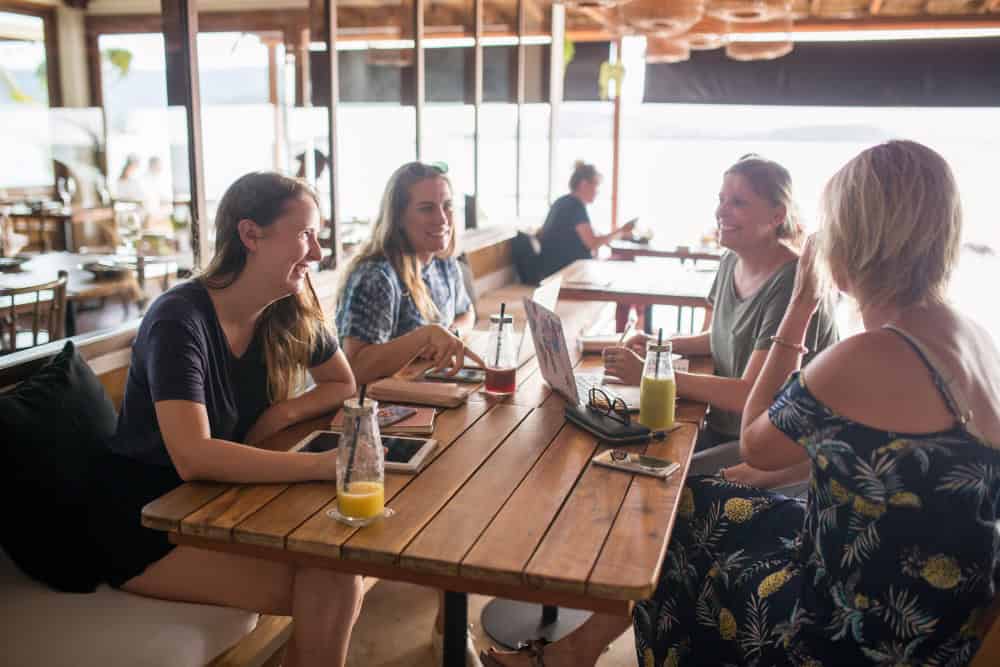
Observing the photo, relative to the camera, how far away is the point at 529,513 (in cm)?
143

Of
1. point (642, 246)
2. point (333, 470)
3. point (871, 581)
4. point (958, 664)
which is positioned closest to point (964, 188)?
point (871, 581)

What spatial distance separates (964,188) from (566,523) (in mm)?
953

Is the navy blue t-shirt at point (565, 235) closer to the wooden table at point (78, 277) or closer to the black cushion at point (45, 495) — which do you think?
the wooden table at point (78, 277)

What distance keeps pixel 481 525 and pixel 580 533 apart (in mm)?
162

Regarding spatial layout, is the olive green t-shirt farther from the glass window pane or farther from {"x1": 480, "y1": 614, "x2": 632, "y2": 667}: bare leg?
the glass window pane

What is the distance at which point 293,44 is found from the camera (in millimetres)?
3963

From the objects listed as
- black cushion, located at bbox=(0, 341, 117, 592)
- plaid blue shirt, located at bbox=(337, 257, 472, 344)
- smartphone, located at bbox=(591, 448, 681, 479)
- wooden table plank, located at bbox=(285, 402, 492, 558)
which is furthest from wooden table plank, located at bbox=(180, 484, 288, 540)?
plaid blue shirt, located at bbox=(337, 257, 472, 344)

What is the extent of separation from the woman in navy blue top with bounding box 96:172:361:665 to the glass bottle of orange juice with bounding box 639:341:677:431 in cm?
70

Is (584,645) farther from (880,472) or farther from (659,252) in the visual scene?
(659,252)

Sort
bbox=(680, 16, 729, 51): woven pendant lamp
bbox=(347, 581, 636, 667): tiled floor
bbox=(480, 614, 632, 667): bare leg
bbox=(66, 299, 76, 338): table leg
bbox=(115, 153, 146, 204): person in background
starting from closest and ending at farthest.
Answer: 1. bbox=(480, 614, 632, 667): bare leg
2. bbox=(347, 581, 636, 667): tiled floor
3. bbox=(66, 299, 76, 338): table leg
4. bbox=(115, 153, 146, 204): person in background
5. bbox=(680, 16, 729, 51): woven pendant lamp

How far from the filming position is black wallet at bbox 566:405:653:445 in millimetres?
1777

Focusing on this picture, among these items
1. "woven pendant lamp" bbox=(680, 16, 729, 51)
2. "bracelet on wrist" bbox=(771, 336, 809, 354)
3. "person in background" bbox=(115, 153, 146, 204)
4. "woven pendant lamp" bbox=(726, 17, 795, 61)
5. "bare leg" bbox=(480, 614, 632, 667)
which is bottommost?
"bare leg" bbox=(480, 614, 632, 667)

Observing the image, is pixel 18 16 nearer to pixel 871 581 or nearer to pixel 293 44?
pixel 293 44

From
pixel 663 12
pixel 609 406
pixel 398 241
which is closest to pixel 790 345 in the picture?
pixel 609 406
